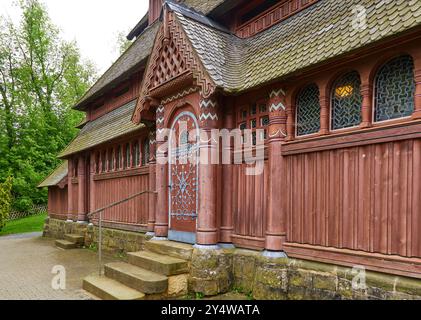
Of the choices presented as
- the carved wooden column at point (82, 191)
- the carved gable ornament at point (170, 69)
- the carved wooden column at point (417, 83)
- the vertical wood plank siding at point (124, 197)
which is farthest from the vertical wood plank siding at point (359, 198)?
the carved wooden column at point (82, 191)

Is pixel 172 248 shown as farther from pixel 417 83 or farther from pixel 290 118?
pixel 417 83

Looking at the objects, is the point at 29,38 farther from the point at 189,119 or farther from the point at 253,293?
the point at 253,293

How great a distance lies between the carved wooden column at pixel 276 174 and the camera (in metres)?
5.64

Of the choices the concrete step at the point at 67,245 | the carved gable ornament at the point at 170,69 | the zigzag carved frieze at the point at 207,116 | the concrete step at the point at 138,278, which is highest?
the carved gable ornament at the point at 170,69

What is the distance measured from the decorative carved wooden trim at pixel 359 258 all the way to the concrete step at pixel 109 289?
2.67 metres

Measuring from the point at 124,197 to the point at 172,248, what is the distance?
15.0ft

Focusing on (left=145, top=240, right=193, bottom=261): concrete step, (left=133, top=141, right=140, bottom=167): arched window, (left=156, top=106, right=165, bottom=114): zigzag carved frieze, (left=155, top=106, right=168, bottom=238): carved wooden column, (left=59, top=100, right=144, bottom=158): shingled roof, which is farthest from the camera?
(left=59, top=100, right=144, bottom=158): shingled roof

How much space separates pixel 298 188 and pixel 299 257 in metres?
1.09

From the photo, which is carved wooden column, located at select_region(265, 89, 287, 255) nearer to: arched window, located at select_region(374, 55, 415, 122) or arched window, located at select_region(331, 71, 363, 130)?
arched window, located at select_region(331, 71, 363, 130)

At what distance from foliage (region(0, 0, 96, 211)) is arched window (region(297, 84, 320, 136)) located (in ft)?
77.5

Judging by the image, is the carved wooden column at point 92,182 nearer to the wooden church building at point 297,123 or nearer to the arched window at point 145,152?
the arched window at point 145,152

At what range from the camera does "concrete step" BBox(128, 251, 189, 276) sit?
6097 mm

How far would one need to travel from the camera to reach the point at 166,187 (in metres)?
7.75

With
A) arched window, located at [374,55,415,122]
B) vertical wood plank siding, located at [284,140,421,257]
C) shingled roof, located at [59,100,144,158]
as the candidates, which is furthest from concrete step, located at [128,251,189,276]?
arched window, located at [374,55,415,122]
